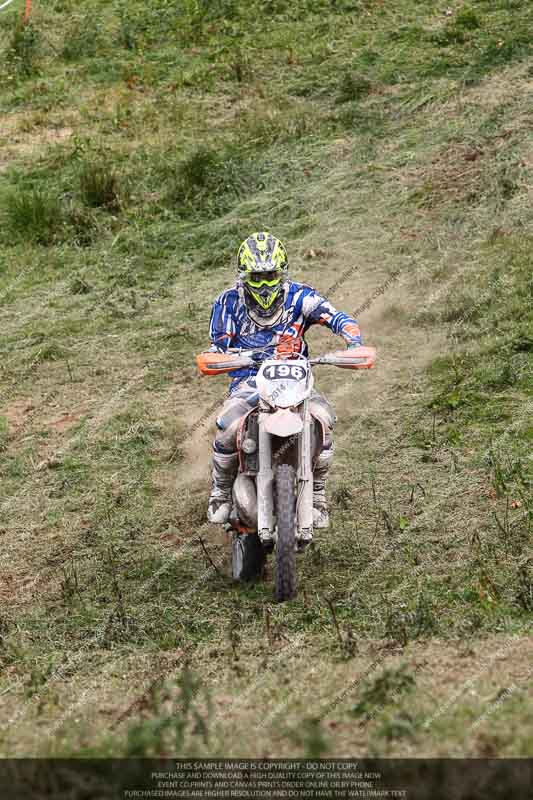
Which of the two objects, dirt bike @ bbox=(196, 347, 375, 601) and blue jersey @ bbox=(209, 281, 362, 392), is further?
blue jersey @ bbox=(209, 281, 362, 392)

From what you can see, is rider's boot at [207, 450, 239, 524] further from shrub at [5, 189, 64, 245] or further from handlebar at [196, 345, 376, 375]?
shrub at [5, 189, 64, 245]

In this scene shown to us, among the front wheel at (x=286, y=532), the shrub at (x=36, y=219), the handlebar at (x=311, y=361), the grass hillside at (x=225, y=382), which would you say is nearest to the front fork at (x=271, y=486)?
the front wheel at (x=286, y=532)

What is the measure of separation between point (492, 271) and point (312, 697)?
696 cm

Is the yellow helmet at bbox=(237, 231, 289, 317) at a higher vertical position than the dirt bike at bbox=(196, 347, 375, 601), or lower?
higher

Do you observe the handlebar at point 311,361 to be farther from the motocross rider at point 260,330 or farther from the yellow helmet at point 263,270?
the yellow helmet at point 263,270

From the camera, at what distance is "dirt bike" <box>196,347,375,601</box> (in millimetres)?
6238

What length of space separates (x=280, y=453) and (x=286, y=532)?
0.49 metres

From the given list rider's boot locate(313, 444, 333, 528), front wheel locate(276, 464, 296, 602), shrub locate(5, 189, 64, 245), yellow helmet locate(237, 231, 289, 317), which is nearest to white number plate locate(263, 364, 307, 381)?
front wheel locate(276, 464, 296, 602)

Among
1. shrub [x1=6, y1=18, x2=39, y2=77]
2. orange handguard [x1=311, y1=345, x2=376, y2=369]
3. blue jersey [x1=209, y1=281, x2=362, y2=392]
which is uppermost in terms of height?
orange handguard [x1=311, y1=345, x2=376, y2=369]

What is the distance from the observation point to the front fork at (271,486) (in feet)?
20.8

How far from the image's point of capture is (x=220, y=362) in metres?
6.67

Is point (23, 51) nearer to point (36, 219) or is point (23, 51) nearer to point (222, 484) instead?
point (36, 219)

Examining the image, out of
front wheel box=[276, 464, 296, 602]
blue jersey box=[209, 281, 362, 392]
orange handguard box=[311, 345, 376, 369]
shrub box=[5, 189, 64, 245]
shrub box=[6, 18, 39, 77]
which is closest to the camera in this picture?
front wheel box=[276, 464, 296, 602]

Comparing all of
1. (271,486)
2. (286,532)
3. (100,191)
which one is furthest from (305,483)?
(100,191)
